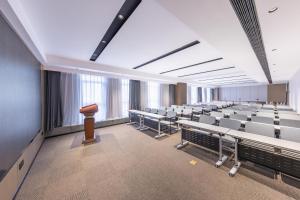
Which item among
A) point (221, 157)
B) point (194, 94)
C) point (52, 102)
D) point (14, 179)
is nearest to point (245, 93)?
point (194, 94)

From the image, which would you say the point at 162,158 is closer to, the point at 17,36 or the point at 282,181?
the point at 282,181

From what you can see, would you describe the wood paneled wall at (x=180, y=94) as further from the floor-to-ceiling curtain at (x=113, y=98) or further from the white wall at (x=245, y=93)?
the white wall at (x=245, y=93)

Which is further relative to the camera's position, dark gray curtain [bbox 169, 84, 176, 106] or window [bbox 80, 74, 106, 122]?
dark gray curtain [bbox 169, 84, 176, 106]

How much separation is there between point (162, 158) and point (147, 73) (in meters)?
4.65

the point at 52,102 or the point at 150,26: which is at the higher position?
the point at 150,26

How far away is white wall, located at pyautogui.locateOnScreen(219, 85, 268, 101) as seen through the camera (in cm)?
1265

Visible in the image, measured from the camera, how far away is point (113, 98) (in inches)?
237

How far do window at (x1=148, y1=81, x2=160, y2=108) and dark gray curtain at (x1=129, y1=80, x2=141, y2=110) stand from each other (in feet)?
3.26

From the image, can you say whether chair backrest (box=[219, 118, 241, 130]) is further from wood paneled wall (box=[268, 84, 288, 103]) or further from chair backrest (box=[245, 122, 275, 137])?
wood paneled wall (box=[268, 84, 288, 103])

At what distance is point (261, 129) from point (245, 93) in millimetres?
14122

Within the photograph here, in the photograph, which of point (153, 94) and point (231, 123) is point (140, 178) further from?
point (153, 94)

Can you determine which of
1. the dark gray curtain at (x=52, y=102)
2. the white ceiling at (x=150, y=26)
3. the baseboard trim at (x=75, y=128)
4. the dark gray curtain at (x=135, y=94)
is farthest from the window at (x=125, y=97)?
the white ceiling at (x=150, y=26)

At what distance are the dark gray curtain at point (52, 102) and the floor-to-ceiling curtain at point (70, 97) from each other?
15 cm

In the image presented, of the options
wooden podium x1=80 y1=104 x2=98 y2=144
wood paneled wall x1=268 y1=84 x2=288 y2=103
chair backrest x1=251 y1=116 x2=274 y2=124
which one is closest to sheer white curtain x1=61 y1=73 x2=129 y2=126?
wooden podium x1=80 y1=104 x2=98 y2=144
